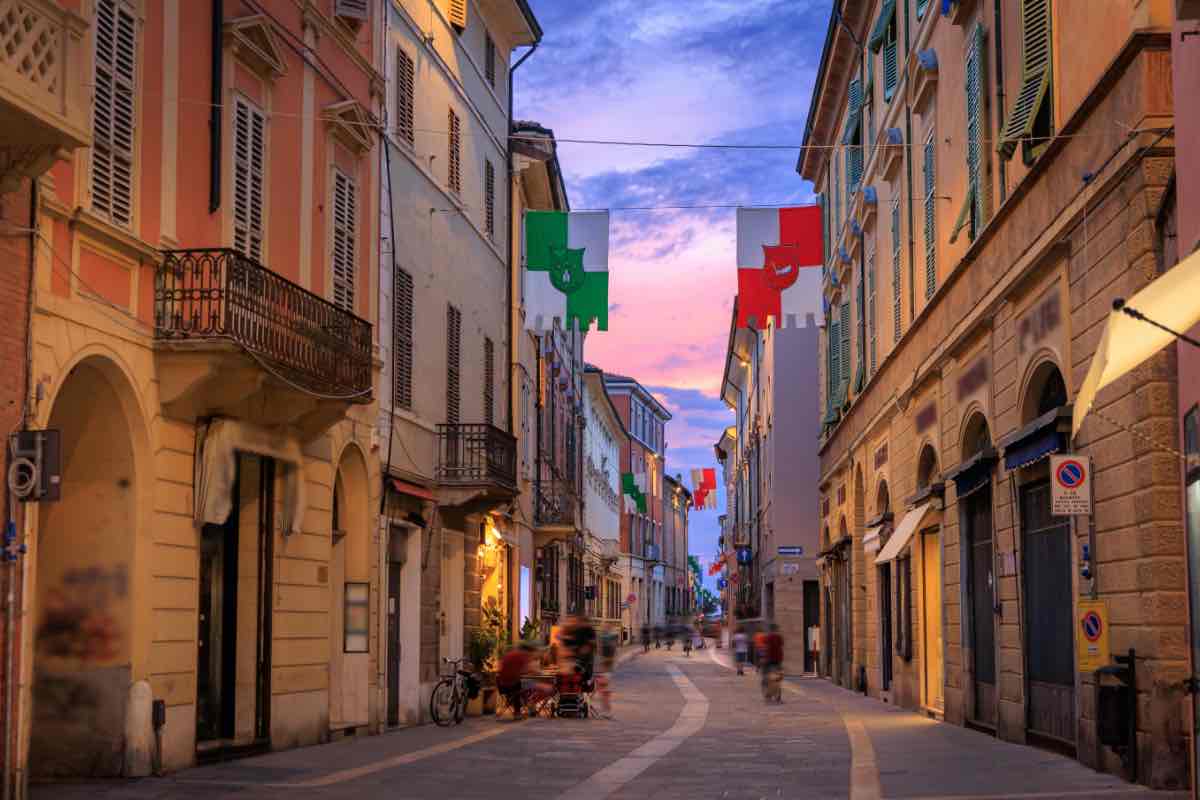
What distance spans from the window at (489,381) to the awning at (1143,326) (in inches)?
887

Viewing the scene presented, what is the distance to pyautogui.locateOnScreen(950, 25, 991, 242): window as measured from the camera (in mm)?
20047

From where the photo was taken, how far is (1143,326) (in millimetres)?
8336

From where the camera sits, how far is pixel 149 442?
15.4 metres

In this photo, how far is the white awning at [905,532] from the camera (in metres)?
24.9

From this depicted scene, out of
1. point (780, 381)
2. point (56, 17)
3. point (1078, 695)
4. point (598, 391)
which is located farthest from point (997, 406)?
point (598, 391)

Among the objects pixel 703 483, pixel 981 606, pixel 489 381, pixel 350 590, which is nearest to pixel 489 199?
pixel 489 381

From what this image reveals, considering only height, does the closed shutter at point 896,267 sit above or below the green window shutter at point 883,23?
below

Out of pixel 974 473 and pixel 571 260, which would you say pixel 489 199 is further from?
pixel 974 473

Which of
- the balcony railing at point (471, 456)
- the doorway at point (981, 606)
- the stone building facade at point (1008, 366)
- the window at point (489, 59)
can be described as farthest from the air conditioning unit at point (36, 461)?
the window at point (489, 59)

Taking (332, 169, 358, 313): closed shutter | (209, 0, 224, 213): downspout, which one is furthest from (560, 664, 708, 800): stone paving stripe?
(209, 0, 224, 213): downspout

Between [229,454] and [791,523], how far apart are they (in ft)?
126

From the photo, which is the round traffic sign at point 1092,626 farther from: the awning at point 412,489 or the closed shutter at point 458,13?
the closed shutter at point 458,13

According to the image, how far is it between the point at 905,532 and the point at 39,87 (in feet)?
55.4

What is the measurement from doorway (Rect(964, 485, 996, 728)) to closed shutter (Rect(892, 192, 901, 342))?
6.69m
